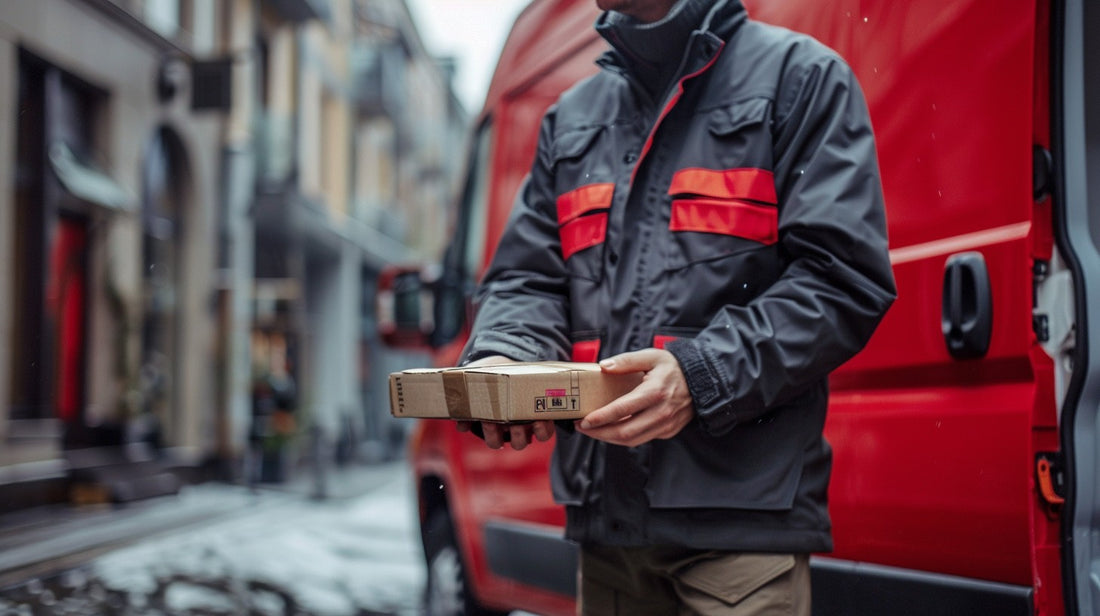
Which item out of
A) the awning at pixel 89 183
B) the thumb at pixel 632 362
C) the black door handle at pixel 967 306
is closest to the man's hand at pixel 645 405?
the thumb at pixel 632 362

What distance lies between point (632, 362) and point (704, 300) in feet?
0.77

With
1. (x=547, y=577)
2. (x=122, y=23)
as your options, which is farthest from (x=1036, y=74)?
(x=122, y=23)

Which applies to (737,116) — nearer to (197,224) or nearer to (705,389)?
(705,389)

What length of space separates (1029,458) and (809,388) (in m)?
0.50

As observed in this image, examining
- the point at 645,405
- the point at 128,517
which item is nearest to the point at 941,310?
the point at 645,405

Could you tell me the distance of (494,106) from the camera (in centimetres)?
401

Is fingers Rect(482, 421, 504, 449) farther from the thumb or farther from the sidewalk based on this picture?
the sidewalk

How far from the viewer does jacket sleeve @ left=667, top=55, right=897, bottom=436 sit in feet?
5.82

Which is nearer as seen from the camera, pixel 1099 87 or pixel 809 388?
pixel 809 388

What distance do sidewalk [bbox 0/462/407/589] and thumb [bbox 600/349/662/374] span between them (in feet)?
7.51

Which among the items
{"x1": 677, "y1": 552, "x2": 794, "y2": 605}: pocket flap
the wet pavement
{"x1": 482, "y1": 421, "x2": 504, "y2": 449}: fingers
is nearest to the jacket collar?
{"x1": 482, "y1": 421, "x2": 504, "y2": 449}: fingers

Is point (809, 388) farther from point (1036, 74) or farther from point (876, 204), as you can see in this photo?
point (1036, 74)

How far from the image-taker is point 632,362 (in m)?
1.76

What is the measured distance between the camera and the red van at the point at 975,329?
6.98ft
